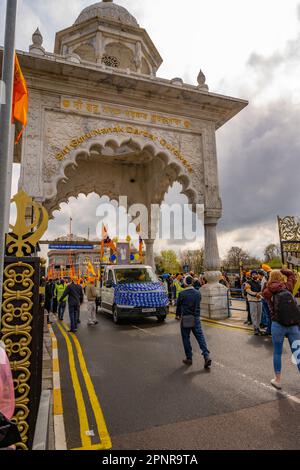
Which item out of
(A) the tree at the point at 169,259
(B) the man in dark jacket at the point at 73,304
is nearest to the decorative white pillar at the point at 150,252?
(B) the man in dark jacket at the point at 73,304

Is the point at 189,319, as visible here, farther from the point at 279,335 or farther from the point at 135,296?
the point at 135,296

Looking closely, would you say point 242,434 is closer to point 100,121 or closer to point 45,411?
point 45,411

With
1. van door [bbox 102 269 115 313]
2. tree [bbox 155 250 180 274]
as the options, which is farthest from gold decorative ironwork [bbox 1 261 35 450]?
tree [bbox 155 250 180 274]

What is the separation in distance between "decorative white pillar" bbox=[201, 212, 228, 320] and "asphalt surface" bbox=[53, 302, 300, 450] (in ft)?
10.8

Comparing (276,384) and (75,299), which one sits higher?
(75,299)

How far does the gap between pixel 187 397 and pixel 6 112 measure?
159 inches

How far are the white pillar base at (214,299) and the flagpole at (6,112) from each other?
8.96m

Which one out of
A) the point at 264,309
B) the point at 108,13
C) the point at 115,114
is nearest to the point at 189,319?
the point at 264,309

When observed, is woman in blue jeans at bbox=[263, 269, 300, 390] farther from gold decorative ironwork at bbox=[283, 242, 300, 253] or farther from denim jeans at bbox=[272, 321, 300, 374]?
gold decorative ironwork at bbox=[283, 242, 300, 253]

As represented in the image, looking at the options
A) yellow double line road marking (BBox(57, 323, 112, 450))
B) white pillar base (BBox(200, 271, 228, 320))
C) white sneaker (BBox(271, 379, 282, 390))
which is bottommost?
yellow double line road marking (BBox(57, 323, 112, 450))

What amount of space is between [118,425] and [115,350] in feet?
11.1

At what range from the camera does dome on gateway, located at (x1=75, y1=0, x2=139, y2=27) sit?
1338cm

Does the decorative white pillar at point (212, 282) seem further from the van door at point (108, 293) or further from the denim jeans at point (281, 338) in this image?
the denim jeans at point (281, 338)

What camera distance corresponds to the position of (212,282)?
1066 cm
